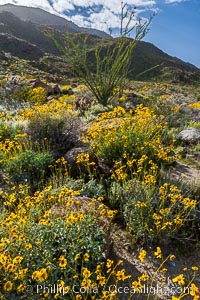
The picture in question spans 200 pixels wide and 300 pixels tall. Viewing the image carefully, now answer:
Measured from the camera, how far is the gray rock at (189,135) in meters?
6.17

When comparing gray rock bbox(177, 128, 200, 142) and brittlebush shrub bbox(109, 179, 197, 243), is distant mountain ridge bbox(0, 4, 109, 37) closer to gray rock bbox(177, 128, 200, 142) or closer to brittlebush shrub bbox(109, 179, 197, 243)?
gray rock bbox(177, 128, 200, 142)

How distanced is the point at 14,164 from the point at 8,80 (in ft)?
30.6

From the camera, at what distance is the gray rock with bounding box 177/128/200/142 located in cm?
617

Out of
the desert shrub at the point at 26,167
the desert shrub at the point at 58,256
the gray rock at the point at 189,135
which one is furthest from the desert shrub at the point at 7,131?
the gray rock at the point at 189,135

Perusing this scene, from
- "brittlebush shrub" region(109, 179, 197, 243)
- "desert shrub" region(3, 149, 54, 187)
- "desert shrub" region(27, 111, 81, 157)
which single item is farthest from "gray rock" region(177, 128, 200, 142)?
"desert shrub" region(3, 149, 54, 187)

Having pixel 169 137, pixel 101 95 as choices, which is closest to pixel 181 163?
pixel 169 137

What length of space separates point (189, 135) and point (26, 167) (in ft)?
12.1

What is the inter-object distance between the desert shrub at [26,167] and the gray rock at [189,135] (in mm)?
3268

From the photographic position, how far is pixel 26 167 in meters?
4.07

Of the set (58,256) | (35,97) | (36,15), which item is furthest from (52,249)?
(36,15)

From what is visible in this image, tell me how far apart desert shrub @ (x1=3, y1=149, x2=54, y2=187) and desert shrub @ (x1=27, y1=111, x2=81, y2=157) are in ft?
2.75

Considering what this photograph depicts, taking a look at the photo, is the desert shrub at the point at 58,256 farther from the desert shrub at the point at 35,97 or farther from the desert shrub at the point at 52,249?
the desert shrub at the point at 35,97

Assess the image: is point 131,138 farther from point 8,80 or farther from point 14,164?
point 8,80

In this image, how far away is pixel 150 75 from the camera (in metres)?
56.2
